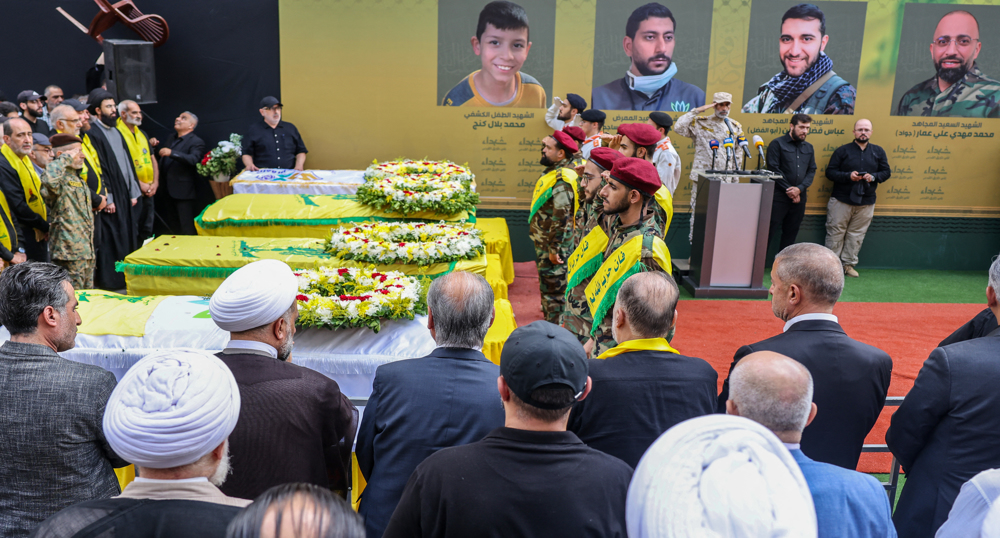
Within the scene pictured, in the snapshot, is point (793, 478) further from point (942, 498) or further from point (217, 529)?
point (942, 498)

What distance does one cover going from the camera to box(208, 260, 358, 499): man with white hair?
6.20ft

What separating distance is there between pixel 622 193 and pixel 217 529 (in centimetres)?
241

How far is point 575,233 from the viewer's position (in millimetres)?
4910

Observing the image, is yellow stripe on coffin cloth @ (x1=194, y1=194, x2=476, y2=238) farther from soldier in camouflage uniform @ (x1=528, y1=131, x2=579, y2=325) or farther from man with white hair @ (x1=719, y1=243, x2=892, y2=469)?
man with white hair @ (x1=719, y1=243, x2=892, y2=469)

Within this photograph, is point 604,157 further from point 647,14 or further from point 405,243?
point 647,14

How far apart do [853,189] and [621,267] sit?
562 cm

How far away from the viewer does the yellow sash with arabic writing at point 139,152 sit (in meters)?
6.52

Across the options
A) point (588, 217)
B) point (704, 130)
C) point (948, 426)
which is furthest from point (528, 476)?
point (704, 130)

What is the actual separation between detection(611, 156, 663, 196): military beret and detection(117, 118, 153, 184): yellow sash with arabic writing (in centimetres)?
507

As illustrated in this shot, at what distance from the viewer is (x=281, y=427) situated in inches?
75.6

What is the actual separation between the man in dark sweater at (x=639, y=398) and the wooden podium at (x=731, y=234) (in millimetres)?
4652

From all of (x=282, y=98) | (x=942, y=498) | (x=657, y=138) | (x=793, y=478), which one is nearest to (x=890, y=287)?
(x=657, y=138)

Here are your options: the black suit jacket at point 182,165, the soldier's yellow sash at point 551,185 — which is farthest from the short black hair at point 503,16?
A: the black suit jacket at point 182,165

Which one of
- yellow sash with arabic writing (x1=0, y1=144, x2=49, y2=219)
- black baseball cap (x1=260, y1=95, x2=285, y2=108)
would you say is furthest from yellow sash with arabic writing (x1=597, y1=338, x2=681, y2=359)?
black baseball cap (x1=260, y1=95, x2=285, y2=108)
